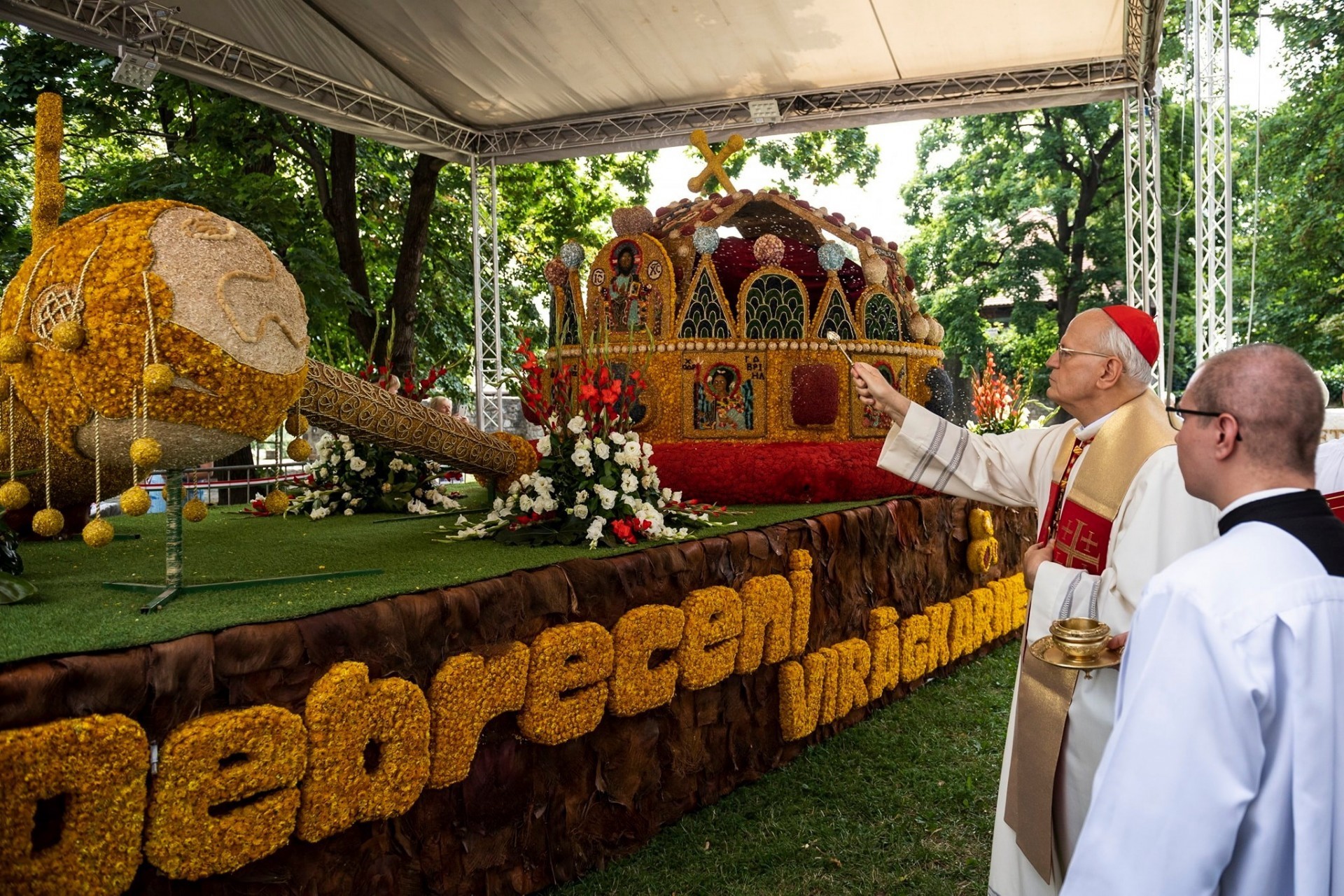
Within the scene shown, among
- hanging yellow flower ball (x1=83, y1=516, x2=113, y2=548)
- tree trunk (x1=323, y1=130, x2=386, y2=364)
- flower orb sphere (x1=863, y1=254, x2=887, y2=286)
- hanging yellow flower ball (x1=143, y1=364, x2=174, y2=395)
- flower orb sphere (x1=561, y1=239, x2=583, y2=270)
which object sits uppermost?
tree trunk (x1=323, y1=130, x2=386, y2=364)

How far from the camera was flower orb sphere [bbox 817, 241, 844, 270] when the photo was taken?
7.64m

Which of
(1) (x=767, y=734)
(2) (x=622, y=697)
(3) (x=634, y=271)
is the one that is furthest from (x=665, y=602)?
(3) (x=634, y=271)

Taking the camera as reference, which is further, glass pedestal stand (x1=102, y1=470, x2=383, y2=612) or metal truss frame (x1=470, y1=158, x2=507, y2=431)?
metal truss frame (x1=470, y1=158, x2=507, y2=431)

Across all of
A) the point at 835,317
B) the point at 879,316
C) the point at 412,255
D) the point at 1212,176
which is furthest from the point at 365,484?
the point at 1212,176

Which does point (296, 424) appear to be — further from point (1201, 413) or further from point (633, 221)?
point (633, 221)

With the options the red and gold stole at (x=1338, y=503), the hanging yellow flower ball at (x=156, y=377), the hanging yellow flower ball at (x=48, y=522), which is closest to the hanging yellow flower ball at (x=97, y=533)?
the hanging yellow flower ball at (x=48, y=522)

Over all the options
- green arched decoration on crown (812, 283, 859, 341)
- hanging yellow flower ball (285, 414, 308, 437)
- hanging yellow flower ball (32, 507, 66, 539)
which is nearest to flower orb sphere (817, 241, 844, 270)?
green arched decoration on crown (812, 283, 859, 341)

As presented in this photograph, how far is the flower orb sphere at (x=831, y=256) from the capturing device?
7.64 meters

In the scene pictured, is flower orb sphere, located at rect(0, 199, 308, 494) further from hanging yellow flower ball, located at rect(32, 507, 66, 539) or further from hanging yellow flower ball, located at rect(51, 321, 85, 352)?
hanging yellow flower ball, located at rect(32, 507, 66, 539)

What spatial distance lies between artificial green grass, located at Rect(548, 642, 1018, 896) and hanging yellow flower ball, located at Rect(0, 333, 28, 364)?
273 centimetres

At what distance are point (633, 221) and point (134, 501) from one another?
5841 mm

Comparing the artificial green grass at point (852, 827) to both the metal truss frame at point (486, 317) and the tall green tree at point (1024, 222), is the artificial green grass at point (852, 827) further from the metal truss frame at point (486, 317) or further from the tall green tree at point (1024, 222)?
the tall green tree at point (1024, 222)

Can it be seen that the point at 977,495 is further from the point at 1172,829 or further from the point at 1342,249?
the point at 1342,249

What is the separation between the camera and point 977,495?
4.19 m
